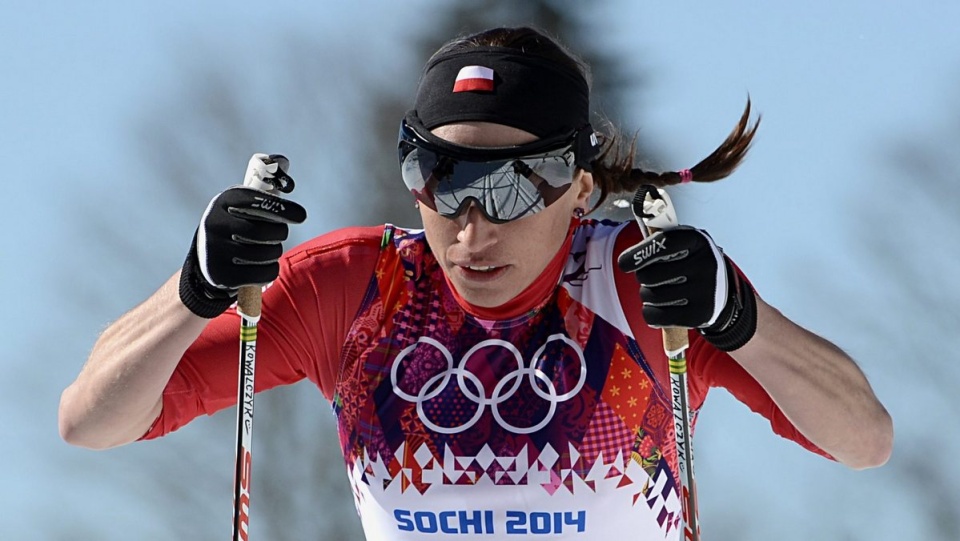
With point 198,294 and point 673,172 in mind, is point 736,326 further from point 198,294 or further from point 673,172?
point 198,294

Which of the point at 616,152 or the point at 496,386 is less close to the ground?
the point at 616,152

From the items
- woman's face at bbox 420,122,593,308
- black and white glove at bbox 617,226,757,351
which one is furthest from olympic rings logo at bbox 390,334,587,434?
black and white glove at bbox 617,226,757,351

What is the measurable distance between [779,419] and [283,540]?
9.56m

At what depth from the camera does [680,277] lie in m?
3.00

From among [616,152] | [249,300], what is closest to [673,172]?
[616,152]

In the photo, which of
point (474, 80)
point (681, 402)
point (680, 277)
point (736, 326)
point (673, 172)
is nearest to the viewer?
point (680, 277)

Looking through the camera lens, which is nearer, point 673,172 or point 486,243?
point 486,243

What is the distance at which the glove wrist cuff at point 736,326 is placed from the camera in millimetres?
Result: 3098

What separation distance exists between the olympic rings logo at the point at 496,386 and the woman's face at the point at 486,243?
0.17 m

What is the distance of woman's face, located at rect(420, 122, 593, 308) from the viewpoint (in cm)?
328

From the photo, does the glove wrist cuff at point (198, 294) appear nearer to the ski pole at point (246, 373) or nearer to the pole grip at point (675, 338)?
the ski pole at point (246, 373)

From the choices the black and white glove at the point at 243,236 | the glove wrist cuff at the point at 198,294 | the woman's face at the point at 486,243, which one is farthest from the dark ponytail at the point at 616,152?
the glove wrist cuff at the point at 198,294

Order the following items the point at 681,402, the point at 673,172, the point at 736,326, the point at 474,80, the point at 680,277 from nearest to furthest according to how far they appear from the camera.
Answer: the point at 680,277 → the point at 736,326 → the point at 681,402 → the point at 474,80 → the point at 673,172

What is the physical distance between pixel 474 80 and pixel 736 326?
823mm
